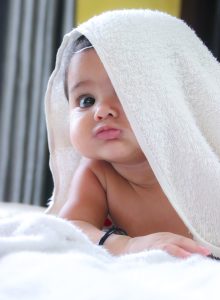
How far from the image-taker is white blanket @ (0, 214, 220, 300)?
44 cm

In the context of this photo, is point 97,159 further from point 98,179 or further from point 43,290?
point 43,290

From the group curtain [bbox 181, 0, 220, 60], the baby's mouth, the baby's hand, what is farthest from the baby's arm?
curtain [bbox 181, 0, 220, 60]

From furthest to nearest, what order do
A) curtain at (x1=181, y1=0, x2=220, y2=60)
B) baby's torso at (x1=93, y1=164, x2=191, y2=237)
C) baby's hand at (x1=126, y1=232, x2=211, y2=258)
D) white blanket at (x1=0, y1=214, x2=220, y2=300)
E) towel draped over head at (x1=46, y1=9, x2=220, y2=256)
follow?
curtain at (x1=181, y1=0, x2=220, y2=60) < baby's torso at (x1=93, y1=164, x2=191, y2=237) < towel draped over head at (x1=46, y1=9, x2=220, y2=256) < baby's hand at (x1=126, y1=232, x2=211, y2=258) < white blanket at (x1=0, y1=214, x2=220, y2=300)

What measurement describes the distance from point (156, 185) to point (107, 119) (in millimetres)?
200

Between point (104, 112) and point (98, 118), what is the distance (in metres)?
0.02

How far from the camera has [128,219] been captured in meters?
1.04

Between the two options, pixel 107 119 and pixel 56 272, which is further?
pixel 107 119

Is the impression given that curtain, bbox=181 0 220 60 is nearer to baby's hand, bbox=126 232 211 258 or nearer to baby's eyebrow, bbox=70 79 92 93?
baby's eyebrow, bbox=70 79 92 93

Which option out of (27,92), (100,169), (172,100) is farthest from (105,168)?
(27,92)

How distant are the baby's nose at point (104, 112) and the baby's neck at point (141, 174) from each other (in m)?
0.15

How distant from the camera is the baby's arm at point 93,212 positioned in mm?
739

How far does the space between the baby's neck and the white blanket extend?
45 cm

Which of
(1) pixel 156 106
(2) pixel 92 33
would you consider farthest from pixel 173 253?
(2) pixel 92 33

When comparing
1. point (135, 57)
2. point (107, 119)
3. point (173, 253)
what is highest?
point (135, 57)
